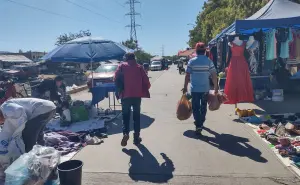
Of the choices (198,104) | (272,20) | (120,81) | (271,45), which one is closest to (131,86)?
(120,81)

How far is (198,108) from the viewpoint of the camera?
Answer: 670cm

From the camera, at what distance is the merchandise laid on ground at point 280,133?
16.6 ft

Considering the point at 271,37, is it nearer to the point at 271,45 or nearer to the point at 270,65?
the point at 271,45

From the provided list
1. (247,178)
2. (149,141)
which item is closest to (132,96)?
(149,141)

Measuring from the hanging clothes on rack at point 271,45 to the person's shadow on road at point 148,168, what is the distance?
6454mm

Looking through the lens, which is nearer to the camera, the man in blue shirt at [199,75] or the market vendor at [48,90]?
the man in blue shirt at [199,75]

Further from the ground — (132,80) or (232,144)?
(132,80)

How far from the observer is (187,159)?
5254mm

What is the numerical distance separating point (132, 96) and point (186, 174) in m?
2.06

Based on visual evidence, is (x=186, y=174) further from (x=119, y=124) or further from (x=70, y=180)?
(x=119, y=124)

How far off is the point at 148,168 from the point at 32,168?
1895 millimetres

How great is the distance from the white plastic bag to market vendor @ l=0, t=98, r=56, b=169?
0.49m

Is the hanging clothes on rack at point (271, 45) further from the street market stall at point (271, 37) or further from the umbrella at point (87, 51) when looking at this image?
the umbrella at point (87, 51)

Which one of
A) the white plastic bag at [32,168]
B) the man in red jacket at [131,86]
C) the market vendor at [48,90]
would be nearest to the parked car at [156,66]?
the market vendor at [48,90]
